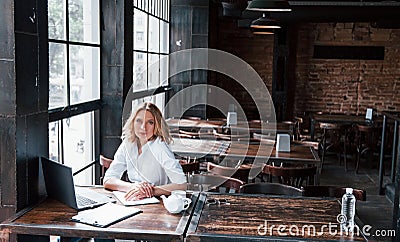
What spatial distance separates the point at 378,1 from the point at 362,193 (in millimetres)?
5647

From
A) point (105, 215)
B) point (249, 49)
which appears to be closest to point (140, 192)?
point (105, 215)

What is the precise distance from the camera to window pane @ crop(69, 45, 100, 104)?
352 centimetres

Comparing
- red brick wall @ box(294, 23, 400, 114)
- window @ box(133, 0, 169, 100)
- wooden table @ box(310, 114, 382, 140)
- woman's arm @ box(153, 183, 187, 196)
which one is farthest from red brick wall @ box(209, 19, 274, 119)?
woman's arm @ box(153, 183, 187, 196)

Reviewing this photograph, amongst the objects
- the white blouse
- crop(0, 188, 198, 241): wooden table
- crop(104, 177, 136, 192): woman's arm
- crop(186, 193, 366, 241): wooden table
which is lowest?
crop(186, 193, 366, 241): wooden table

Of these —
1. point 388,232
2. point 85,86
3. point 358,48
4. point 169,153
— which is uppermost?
point 358,48

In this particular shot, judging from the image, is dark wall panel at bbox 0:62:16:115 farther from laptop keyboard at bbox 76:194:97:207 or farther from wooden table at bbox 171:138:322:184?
wooden table at bbox 171:138:322:184

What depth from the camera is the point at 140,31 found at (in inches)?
208

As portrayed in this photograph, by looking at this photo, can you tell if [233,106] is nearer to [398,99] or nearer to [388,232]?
[398,99]

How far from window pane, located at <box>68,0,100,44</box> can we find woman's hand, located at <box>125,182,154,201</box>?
1330 millimetres

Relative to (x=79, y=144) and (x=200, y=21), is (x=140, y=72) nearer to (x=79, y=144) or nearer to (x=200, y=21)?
(x=79, y=144)

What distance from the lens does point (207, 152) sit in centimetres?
461

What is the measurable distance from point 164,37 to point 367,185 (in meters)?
3.42

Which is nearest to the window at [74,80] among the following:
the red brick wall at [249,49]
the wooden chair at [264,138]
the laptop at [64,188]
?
the laptop at [64,188]

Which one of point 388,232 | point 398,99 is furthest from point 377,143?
point 388,232
